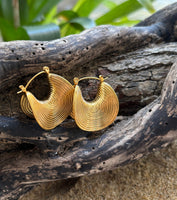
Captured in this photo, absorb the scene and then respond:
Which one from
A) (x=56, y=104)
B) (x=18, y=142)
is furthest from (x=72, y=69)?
(x=18, y=142)

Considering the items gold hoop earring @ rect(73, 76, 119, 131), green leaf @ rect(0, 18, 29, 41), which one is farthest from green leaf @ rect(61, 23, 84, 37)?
gold hoop earring @ rect(73, 76, 119, 131)

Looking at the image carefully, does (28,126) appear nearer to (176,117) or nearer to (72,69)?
(72,69)

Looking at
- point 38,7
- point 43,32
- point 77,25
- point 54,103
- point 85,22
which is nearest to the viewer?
point 54,103

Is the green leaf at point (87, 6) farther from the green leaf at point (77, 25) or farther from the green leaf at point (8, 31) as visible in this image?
the green leaf at point (8, 31)

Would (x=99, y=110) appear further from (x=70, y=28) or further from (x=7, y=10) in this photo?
(x=7, y=10)

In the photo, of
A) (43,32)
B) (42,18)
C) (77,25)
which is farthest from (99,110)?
(42,18)
